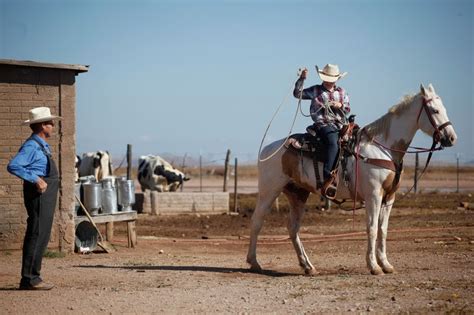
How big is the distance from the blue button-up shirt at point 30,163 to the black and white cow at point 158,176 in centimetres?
1999

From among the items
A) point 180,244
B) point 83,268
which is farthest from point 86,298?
point 180,244

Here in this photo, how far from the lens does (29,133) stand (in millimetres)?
15000

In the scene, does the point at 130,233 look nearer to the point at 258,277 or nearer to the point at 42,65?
the point at 42,65

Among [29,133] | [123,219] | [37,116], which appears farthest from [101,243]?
[37,116]

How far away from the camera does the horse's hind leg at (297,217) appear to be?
494 inches

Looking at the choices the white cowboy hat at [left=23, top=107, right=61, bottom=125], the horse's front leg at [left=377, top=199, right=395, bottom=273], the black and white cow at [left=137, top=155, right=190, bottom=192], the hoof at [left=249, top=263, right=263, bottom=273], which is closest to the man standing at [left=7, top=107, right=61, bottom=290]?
the white cowboy hat at [left=23, top=107, right=61, bottom=125]

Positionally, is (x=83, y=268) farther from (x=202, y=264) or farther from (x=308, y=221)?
(x=308, y=221)

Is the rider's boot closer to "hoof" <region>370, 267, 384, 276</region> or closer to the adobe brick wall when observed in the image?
"hoof" <region>370, 267, 384, 276</region>

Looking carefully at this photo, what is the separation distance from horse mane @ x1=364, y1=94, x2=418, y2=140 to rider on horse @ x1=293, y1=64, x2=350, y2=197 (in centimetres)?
46

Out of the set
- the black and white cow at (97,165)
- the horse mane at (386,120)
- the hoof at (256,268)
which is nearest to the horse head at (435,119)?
the horse mane at (386,120)

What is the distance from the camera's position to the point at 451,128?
11500 mm

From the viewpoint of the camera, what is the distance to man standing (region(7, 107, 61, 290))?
10.2 meters

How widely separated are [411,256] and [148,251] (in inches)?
214

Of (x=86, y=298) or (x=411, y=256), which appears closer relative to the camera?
(x=86, y=298)
